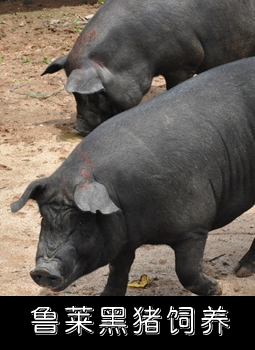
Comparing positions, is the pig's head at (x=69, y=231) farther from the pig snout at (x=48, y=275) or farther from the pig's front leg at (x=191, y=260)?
the pig's front leg at (x=191, y=260)

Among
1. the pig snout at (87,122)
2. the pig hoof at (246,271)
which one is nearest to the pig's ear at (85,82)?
the pig snout at (87,122)

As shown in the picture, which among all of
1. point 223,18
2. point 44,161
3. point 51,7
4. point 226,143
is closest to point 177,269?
point 226,143

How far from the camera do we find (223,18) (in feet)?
25.0

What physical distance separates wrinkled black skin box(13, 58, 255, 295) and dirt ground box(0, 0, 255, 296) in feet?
1.76

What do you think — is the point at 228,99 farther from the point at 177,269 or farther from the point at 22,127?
the point at 22,127

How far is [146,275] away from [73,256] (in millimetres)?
1174

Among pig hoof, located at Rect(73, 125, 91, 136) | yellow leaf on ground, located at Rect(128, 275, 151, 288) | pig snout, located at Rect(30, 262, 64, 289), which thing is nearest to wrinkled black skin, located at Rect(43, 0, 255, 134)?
pig hoof, located at Rect(73, 125, 91, 136)

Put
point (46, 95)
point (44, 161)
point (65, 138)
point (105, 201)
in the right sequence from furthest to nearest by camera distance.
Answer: point (46, 95), point (65, 138), point (44, 161), point (105, 201)

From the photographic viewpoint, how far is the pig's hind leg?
5.37m

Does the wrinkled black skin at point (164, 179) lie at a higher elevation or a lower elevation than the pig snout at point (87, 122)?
higher

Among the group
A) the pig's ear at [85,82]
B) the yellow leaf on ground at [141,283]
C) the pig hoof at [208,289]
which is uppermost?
the pig hoof at [208,289]

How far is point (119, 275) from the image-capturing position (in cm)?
494

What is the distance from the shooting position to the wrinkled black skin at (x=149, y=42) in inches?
295

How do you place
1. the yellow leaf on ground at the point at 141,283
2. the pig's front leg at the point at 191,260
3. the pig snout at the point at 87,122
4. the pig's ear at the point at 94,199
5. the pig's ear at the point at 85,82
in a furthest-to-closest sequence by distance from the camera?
1. the pig snout at the point at 87,122
2. the pig's ear at the point at 85,82
3. the yellow leaf on ground at the point at 141,283
4. the pig's front leg at the point at 191,260
5. the pig's ear at the point at 94,199
